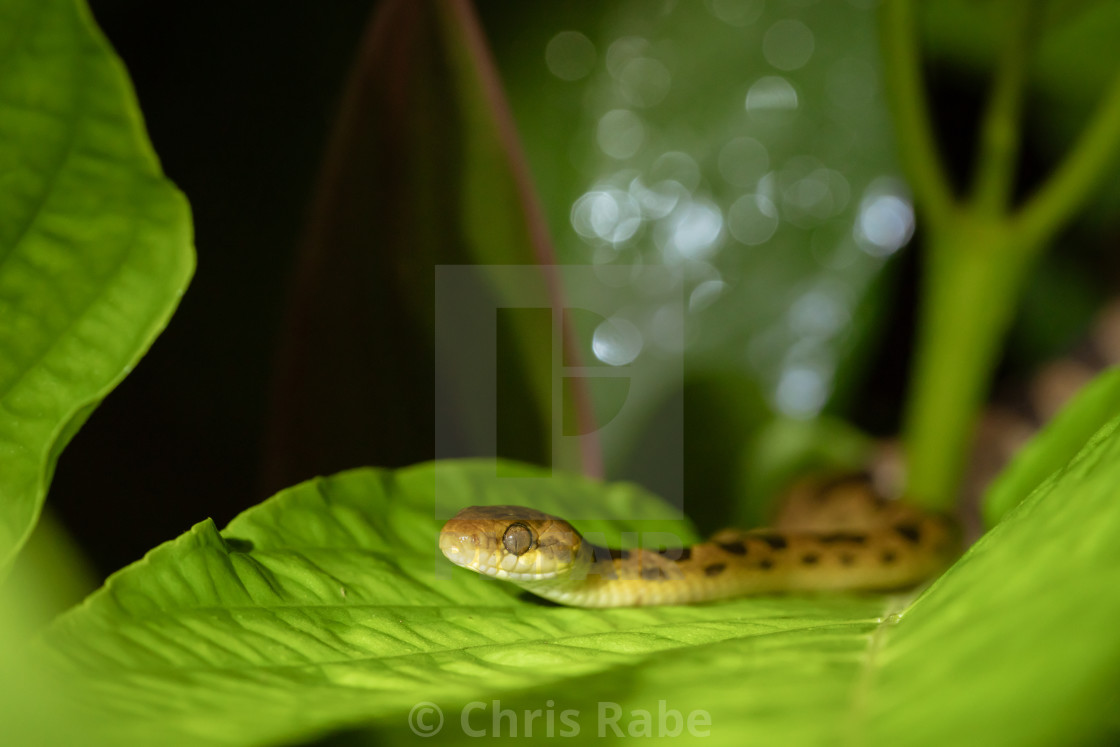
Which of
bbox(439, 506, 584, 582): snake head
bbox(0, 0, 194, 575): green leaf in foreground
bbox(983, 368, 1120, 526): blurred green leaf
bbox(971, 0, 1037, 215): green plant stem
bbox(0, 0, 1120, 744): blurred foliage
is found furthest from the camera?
bbox(971, 0, 1037, 215): green plant stem

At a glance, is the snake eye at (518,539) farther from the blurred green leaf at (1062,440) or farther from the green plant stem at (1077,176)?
the green plant stem at (1077,176)

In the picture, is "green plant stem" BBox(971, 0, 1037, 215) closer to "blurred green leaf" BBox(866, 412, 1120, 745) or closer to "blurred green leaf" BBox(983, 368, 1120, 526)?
"blurred green leaf" BBox(983, 368, 1120, 526)

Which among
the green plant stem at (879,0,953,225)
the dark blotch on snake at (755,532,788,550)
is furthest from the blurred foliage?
the green plant stem at (879,0,953,225)

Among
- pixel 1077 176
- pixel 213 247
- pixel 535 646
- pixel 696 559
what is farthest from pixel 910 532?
pixel 213 247

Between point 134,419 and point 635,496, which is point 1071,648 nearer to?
point 635,496

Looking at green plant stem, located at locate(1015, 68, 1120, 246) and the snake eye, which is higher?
green plant stem, located at locate(1015, 68, 1120, 246)

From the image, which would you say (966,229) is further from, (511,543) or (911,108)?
(511,543)

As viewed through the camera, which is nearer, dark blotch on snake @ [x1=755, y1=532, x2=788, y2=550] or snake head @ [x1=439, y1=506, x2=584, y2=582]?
snake head @ [x1=439, y1=506, x2=584, y2=582]
